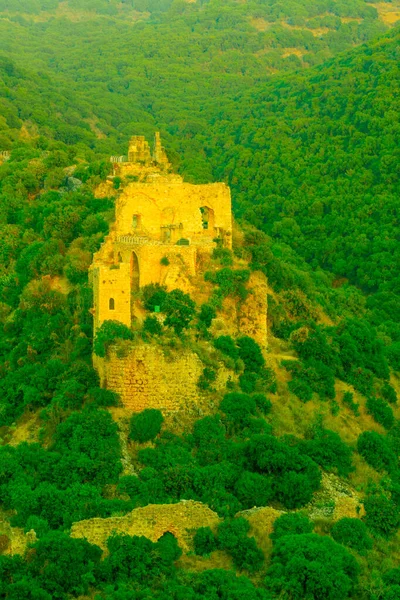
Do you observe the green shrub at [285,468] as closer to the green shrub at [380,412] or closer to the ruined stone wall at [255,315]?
the ruined stone wall at [255,315]

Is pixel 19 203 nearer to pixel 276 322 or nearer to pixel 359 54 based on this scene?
pixel 276 322

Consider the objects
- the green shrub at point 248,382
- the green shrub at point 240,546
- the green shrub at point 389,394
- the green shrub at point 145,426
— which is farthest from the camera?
the green shrub at point 389,394

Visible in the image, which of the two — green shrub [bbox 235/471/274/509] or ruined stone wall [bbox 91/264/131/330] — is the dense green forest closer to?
green shrub [bbox 235/471/274/509]

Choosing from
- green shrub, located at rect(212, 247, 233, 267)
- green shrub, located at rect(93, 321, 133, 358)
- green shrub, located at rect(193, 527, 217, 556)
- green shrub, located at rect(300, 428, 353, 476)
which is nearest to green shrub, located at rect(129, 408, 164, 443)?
green shrub, located at rect(93, 321, 133, 358)

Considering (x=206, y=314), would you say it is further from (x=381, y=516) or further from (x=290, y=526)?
(x=290, y=526)

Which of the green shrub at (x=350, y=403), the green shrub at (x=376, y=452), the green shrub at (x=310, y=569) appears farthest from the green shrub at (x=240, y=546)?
the green shrub at (x=350, y=403)
